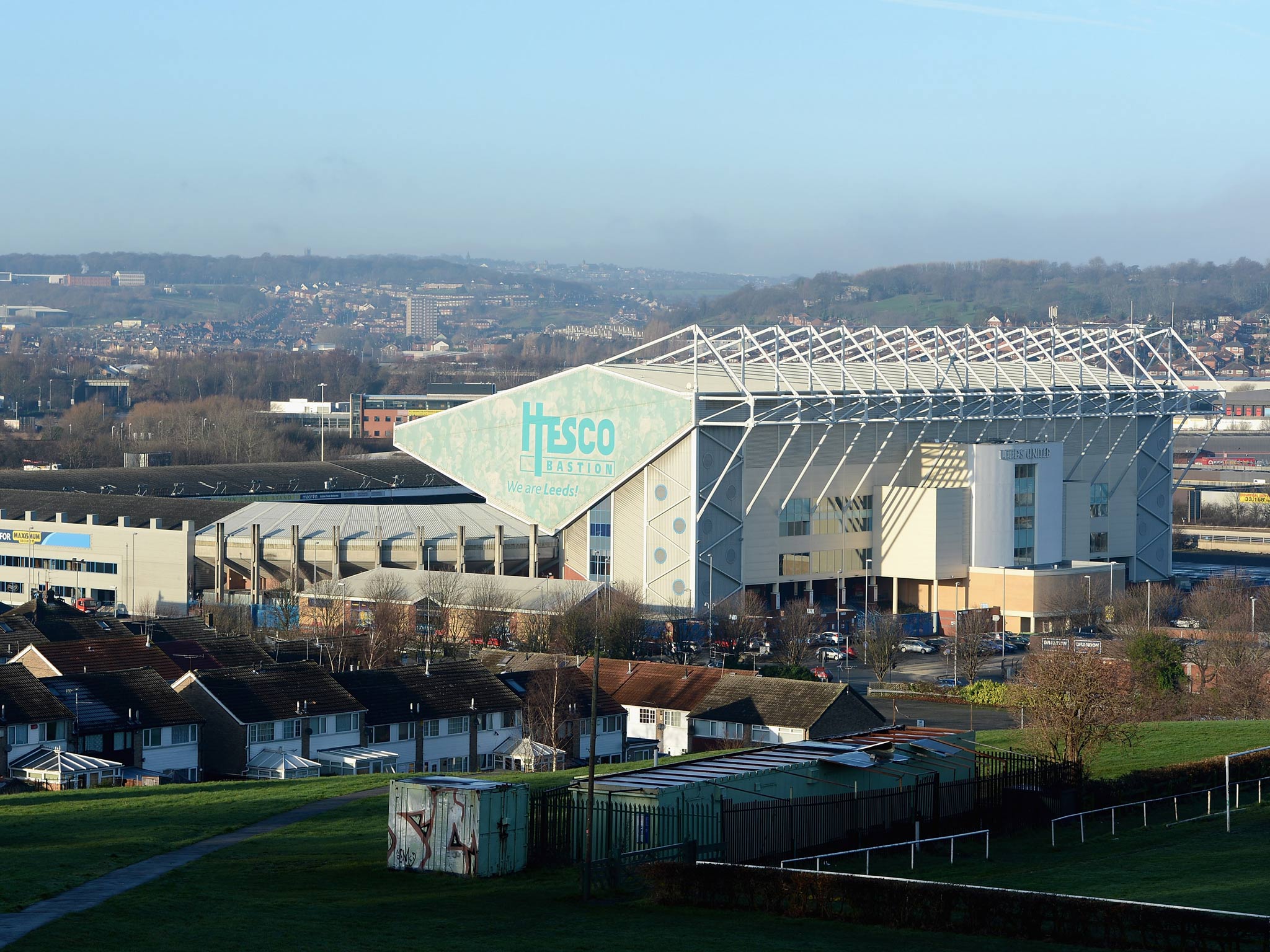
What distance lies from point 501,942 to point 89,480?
81773 mm

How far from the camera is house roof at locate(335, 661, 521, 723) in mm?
37156

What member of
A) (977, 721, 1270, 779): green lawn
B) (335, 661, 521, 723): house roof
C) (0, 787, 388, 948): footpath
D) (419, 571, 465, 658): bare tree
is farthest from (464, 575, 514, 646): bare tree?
(0, 787, 388, 948): footpath

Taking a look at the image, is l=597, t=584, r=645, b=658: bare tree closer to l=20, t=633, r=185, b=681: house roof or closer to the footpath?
l=20, t=633, r=185, b=681: house roof

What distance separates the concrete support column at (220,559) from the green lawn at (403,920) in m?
52.0

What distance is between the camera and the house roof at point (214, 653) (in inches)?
1662

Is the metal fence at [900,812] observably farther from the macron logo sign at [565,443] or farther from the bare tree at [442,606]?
the macron logo sign at [565,443]

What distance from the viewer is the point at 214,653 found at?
43.6m

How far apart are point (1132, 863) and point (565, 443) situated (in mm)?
49183

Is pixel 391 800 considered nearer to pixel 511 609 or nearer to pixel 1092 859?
pixel 1092 859

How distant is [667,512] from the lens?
64.8 meters

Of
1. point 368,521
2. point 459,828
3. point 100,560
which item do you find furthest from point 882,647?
point 100,560

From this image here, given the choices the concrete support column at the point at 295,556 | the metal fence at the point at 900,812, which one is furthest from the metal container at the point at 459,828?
the concrete support column at the point at 295,556

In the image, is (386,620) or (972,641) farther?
(972,641)

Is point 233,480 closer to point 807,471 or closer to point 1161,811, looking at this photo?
point 807,471
